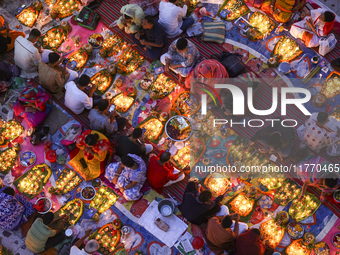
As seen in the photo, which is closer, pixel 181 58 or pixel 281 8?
pixel 181 58

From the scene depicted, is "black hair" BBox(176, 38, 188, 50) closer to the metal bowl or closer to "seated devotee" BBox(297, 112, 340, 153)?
"seated devotee" BBox(297, 112, 340, 153)

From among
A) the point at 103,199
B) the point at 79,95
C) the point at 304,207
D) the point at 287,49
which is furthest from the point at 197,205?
the point at 287,49

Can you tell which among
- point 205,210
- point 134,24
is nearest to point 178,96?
point 134,24

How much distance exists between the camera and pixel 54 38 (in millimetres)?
9633

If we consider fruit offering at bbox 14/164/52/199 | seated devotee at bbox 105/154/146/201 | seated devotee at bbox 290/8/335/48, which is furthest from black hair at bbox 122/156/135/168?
seated devotee at bbox 290/8/335/48

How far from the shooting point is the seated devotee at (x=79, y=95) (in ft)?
27.0

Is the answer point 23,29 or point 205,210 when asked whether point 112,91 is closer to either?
point 23,29

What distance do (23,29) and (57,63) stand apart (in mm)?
1971

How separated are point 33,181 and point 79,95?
2.24 m

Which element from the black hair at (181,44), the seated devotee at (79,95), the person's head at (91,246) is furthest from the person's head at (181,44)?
the person's head at (91,246)

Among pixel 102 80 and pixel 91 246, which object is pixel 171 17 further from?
pixel 91 246

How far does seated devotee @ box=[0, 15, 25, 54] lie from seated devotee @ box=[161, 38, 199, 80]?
3932mm

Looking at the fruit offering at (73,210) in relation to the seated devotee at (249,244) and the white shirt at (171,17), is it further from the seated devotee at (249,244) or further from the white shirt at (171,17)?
the white shirt at (171,17)

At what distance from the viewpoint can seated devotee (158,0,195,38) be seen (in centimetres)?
867
